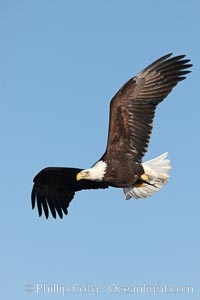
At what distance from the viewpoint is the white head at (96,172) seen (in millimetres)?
12062

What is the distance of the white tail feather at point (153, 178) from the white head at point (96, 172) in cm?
68

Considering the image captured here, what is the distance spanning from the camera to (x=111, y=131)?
477 inches

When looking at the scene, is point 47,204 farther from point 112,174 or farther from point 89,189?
point 112,174

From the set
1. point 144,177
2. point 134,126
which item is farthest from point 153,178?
point 134,126

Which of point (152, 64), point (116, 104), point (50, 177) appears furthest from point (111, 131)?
point (50, 177)

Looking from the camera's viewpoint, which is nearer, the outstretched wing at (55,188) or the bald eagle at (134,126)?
the bald eagle at (134,126)

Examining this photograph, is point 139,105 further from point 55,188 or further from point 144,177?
point 55,188

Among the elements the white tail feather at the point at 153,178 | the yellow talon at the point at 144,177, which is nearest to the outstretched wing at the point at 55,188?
the white tail feather at the point at 153,178

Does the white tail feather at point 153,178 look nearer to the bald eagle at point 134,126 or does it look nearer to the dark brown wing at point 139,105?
the bald eagle at point 134,126

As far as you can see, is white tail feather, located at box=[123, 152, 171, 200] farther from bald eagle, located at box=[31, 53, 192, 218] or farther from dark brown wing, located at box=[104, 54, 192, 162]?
dark brown wing, located at box=[104, 54, 192, 162]

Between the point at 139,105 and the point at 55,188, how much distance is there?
264cm

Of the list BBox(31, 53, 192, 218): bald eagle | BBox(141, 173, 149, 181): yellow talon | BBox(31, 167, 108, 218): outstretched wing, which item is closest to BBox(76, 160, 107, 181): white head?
BBox(31, 53, 192, 218): bald eagle

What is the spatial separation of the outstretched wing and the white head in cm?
132

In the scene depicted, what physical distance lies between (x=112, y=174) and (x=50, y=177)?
2.02 metres
